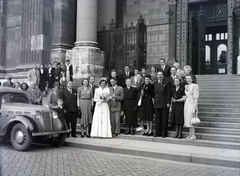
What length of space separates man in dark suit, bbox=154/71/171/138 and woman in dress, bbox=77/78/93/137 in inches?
91.7

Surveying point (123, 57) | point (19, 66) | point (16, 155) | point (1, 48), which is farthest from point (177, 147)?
point (1, 48)

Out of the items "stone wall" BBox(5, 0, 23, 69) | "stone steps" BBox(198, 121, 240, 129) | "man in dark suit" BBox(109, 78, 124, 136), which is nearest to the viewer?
"stone steps" BBox(198, 121, 240, 129)

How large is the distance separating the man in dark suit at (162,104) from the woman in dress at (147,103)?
351 millimetres

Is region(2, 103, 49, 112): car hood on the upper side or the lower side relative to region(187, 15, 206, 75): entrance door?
lower

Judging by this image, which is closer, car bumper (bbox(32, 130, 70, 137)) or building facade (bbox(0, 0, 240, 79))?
car bumper (bbox(32, 130, 70, 137))

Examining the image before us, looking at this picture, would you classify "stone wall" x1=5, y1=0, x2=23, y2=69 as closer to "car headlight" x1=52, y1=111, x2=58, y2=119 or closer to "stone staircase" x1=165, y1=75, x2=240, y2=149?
"car headlight" x1=52, y1=111, x2=58, y2=119

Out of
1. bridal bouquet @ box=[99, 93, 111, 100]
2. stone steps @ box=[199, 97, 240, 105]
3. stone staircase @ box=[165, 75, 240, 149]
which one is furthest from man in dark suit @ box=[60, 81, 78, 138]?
stone steps @ box=[199, 97, 240, 105]

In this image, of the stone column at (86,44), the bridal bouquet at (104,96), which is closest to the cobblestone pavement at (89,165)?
the bridal bouquet at (104,96)

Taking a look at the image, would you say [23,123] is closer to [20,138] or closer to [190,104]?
[20,138]

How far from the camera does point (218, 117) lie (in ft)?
34.1

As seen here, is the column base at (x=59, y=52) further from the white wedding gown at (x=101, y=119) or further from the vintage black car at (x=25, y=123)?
the vintage black car at (x=25, y=123)

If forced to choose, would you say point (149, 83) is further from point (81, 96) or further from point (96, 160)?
point (96, 160)

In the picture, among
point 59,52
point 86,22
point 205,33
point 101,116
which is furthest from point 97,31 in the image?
point 101,116

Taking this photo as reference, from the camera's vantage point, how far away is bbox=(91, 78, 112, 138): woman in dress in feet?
34.0
